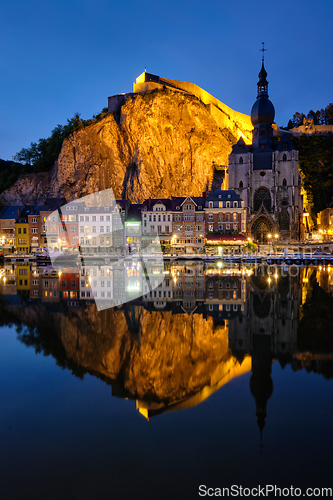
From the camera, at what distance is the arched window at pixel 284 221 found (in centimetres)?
5419

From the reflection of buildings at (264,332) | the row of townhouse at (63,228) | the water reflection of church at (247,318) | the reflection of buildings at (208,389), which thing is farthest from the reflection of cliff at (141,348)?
the row of townhouse at (63,228)

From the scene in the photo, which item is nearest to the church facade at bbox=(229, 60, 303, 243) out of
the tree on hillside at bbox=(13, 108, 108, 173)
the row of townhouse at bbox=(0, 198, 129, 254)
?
the row of townhouse at bbox=(0, 198, 129, 254)

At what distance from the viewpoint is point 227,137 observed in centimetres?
6681

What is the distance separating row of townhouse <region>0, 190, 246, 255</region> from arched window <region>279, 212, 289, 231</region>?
25.5ft

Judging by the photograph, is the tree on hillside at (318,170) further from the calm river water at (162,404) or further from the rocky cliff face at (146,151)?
the calm river water at (162,404)

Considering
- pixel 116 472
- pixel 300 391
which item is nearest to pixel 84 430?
pixel 116 472

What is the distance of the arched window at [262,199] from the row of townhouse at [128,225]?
6.30m

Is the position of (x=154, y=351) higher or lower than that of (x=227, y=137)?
lower

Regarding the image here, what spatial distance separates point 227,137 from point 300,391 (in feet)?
217

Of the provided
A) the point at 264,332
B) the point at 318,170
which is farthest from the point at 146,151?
the point at 264,332

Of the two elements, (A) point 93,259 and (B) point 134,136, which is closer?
(A) point 93,259

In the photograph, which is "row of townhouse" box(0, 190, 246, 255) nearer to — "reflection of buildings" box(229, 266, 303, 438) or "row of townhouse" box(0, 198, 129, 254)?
"row of townhouse" box(0, 198, 129, 254)

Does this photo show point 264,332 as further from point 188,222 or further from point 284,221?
point 284,221

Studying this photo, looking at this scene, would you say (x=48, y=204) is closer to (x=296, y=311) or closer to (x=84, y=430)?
(x=296, y=311)
